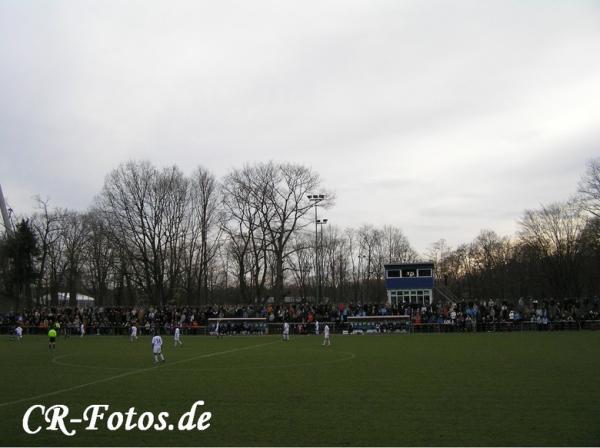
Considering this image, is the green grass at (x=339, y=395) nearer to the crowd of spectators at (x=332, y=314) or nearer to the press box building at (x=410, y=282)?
the crowd of spectators at (x=332, y=314)

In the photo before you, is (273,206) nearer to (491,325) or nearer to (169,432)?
(491,325)

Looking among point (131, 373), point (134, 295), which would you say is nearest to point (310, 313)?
point (131, 373)

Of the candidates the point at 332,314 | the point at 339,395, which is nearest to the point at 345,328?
the point at 332,314

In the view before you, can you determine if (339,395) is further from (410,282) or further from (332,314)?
(410,282)

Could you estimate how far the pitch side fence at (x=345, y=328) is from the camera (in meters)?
39.1

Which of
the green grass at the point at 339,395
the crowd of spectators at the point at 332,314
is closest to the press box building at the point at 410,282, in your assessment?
the crowd of spectators at the point at 332,314

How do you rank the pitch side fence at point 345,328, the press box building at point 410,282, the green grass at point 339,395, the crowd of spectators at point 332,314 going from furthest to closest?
the press box building at point 410,282
the crowd of spectators at point 332,314
the pitch side fence at point 345,328
the green grass at point 339,395

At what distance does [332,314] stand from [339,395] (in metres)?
31.6

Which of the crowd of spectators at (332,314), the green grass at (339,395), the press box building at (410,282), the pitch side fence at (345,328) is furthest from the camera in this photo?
the press box building at (410,282)

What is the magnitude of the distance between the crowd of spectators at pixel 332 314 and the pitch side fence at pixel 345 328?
10.5 inches

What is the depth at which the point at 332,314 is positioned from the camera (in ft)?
146

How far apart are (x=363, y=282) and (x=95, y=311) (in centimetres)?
6184

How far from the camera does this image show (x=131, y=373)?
60.5 feet

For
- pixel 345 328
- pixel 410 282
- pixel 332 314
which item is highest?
pixel 410 282
